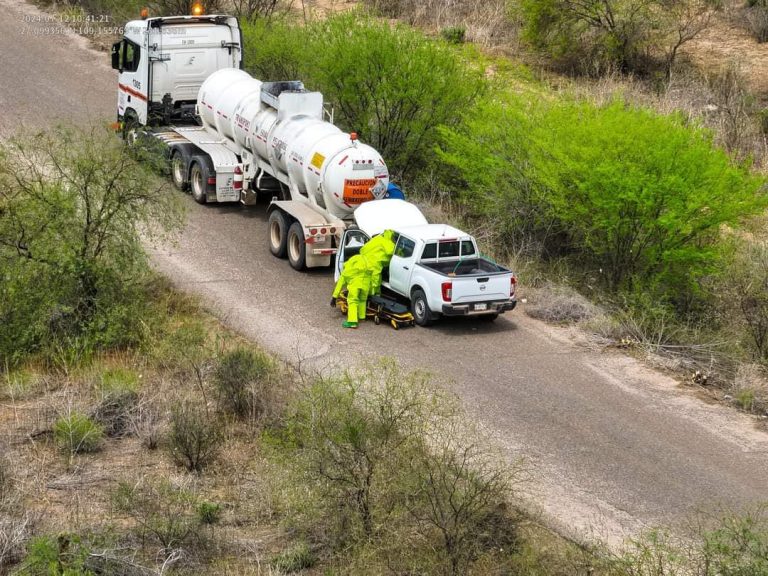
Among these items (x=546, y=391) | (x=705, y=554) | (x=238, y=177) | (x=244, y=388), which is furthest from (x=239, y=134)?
(x=705, y=554)

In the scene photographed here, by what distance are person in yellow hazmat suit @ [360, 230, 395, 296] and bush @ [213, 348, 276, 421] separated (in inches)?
137

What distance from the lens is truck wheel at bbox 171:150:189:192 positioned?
2428 centimetres

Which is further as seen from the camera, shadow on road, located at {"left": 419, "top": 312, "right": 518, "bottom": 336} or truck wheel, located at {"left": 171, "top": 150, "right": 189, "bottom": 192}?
truck wheel, located at {"left": 171, "top": 150, "right": 189, "bottom": 192}

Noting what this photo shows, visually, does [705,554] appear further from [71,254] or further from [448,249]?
[71,254]

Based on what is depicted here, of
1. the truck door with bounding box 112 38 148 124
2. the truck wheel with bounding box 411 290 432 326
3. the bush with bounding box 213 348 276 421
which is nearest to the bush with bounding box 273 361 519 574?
the bush with bounding box 213 348 276 421

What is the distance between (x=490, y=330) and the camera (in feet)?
60.8

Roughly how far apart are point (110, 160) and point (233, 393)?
4871 millimetres

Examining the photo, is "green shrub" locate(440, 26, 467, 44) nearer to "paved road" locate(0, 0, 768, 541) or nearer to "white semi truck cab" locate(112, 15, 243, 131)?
"white semi truck cab" locate(112, 15, 243, 131)

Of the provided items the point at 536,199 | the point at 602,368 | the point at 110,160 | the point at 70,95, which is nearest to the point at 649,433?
the point at 602,368

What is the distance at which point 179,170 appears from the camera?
963 inches

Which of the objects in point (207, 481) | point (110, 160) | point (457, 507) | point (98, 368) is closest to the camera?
point (457, 507)

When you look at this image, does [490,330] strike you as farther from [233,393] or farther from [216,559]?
[216,559]

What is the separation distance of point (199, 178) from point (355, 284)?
6745 mm

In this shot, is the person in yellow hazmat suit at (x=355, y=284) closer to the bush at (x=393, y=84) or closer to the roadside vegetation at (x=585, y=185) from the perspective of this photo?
the roadside vegetation at (x=585, y=185)
